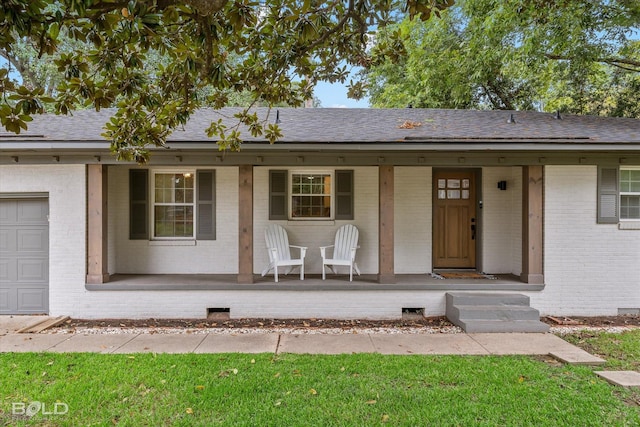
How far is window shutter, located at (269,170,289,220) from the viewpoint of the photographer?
7.05 meters

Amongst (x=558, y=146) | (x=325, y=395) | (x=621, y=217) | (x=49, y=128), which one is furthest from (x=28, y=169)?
(x=621, y=217)

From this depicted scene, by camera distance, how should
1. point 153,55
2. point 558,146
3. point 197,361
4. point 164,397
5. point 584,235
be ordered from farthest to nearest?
point 153,55, point 584,235, point 558,146, point 197,361, point 164,397

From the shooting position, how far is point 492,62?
9375 millimetres

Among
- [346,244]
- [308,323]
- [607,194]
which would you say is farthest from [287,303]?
[607,194]

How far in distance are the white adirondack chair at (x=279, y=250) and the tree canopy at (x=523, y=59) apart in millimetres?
3231

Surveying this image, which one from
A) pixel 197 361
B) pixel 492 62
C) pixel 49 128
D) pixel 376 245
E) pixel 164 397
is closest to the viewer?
pixel 164 397

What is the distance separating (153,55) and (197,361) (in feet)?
43.7

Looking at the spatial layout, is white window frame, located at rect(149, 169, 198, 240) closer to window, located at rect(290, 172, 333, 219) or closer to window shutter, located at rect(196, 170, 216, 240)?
window shutter, located at rect(196, 170, 216, 240)

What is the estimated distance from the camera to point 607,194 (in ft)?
19.7

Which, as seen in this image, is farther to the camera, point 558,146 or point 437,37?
point 437,37

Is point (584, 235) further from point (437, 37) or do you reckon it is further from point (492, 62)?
point (437, 37)

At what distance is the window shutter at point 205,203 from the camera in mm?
6938

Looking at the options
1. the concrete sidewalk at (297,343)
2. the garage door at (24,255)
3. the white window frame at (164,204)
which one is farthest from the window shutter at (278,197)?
the garage door at (24,255)

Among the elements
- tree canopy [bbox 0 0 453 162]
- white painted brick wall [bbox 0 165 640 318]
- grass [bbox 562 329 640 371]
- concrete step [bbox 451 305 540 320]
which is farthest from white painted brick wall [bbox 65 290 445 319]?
tree canopy [bbox 0 0 453 162]
